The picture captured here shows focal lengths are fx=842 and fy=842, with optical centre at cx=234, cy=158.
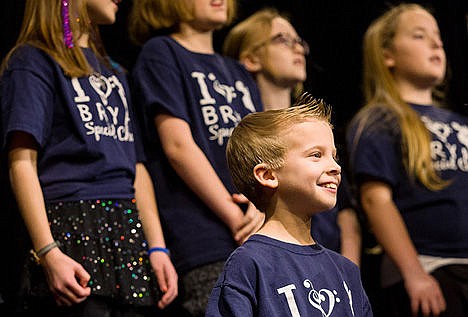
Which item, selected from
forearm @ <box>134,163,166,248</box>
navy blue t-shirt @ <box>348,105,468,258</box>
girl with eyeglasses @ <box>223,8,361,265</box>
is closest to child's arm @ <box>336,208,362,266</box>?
girl with eyeglasses @ <box>223,8,361,265</box>

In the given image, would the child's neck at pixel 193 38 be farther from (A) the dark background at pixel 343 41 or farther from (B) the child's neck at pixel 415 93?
(B) the child's neck at pixel 415 93

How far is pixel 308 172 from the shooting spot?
5.27 feet

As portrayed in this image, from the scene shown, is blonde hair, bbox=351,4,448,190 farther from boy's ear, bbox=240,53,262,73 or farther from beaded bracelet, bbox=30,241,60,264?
beaded bracelet, bbox=30,241,60,264

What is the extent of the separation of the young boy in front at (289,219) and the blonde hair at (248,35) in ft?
2.91

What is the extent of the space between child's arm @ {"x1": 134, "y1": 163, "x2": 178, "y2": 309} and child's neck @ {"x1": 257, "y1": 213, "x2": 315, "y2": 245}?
41 centimetres

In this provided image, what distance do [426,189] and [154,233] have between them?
0.89m

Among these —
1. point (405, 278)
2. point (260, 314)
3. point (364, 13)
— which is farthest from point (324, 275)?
point (364, 13)

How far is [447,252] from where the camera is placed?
2.43m

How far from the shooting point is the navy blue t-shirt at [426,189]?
244cm

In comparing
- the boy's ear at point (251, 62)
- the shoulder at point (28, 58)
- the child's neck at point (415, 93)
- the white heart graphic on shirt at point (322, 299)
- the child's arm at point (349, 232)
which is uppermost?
the shoulder at point (28, 58)

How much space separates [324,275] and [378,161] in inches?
39.5

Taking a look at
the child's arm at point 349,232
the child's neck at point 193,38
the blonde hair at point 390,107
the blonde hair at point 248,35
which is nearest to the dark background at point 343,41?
the blonde hair at point 390,107

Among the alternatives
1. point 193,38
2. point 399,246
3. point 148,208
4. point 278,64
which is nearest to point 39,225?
point 148,208

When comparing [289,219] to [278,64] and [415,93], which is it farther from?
[415,93]
